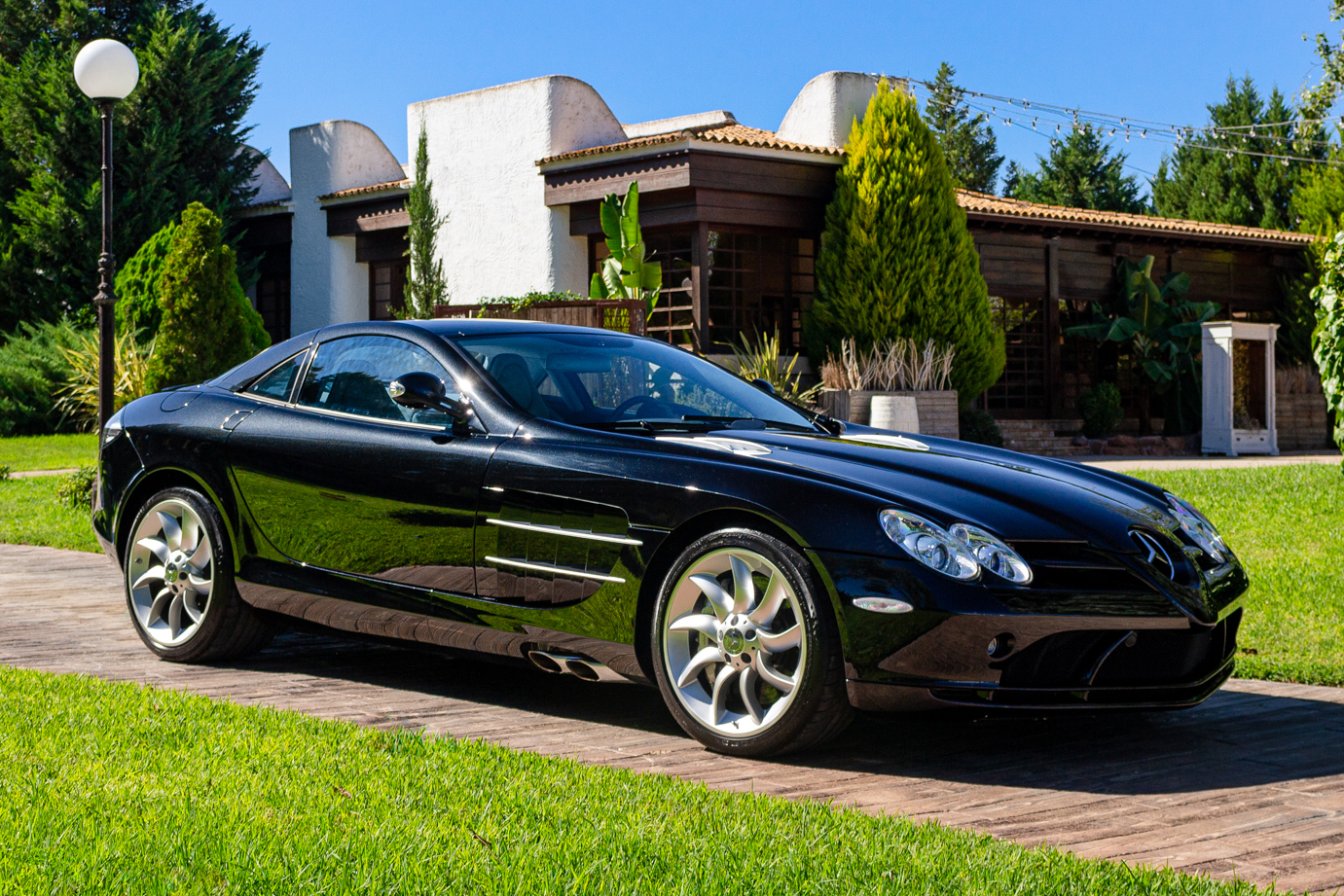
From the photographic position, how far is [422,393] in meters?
Answer: 5.21

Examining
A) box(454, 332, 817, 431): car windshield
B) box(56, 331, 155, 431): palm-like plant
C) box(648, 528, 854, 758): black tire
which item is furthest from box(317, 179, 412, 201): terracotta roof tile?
box(648, 528, 854, 758): black tire

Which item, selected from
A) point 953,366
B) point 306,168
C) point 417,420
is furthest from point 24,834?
point 306,168

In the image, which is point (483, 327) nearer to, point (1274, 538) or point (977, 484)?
point (977, 484)

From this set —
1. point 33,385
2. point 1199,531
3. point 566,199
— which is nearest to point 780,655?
point 1199,531

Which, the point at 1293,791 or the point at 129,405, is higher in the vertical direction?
the point at 129,405

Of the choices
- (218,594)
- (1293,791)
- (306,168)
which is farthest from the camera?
(306,168)

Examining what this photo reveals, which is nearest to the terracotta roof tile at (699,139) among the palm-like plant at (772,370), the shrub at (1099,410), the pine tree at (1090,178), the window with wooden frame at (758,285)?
the window with wooden frame at (758,285)

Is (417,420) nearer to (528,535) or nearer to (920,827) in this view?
(528,535)

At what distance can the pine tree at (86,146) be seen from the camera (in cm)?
3078

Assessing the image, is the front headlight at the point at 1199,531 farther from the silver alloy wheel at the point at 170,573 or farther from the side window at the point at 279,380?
the silver alloy wheel at the point at 170,573

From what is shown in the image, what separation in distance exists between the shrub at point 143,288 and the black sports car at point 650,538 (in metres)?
21.0

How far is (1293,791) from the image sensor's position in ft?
13.6

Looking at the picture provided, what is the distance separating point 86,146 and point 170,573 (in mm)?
28187

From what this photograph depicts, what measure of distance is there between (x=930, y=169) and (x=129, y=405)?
16900 millimetres
